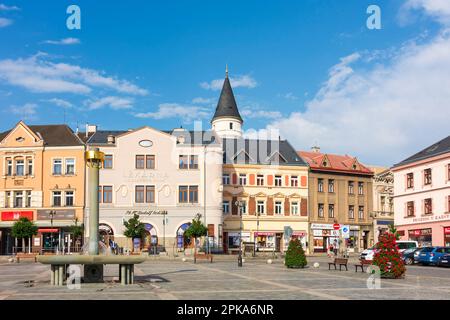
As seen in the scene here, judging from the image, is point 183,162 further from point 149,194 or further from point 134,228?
point 134,228

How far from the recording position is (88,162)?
23828 millimetres

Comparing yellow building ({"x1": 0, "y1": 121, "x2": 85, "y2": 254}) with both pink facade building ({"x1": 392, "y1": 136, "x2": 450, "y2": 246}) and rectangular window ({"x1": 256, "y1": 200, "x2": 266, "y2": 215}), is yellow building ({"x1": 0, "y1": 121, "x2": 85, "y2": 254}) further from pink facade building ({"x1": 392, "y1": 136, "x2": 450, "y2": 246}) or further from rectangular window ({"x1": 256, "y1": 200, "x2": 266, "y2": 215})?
pink facade building ({"x1": 392, "y1": 136, "x2": 450, "y2": 246})

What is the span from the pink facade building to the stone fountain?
3474 centimetres

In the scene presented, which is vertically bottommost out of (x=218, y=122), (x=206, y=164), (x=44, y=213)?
(x=44, y=213)

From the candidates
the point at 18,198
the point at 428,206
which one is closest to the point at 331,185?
the point at 428,206

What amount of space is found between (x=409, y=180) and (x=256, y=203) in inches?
650

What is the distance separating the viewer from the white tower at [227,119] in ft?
259

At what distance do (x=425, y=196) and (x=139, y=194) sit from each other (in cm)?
2708

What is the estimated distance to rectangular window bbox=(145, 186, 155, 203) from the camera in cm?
→ 5847

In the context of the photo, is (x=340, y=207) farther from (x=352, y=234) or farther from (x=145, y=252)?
(x=145, y=252)

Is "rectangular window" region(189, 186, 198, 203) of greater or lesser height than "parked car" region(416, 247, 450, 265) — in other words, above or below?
above

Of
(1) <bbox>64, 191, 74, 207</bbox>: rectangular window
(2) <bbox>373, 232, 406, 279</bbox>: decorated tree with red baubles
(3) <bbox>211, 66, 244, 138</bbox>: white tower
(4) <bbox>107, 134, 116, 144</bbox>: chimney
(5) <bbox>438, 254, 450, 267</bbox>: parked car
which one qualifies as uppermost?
(3) <bbox>211, 66, 244, 138</bbox>: white tower

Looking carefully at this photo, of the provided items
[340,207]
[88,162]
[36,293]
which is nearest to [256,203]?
[340,207]

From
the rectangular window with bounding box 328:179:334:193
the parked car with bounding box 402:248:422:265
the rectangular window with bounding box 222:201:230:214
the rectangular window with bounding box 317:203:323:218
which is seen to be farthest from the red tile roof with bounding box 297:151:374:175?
the parked car with bounding box 402:248:422:265
